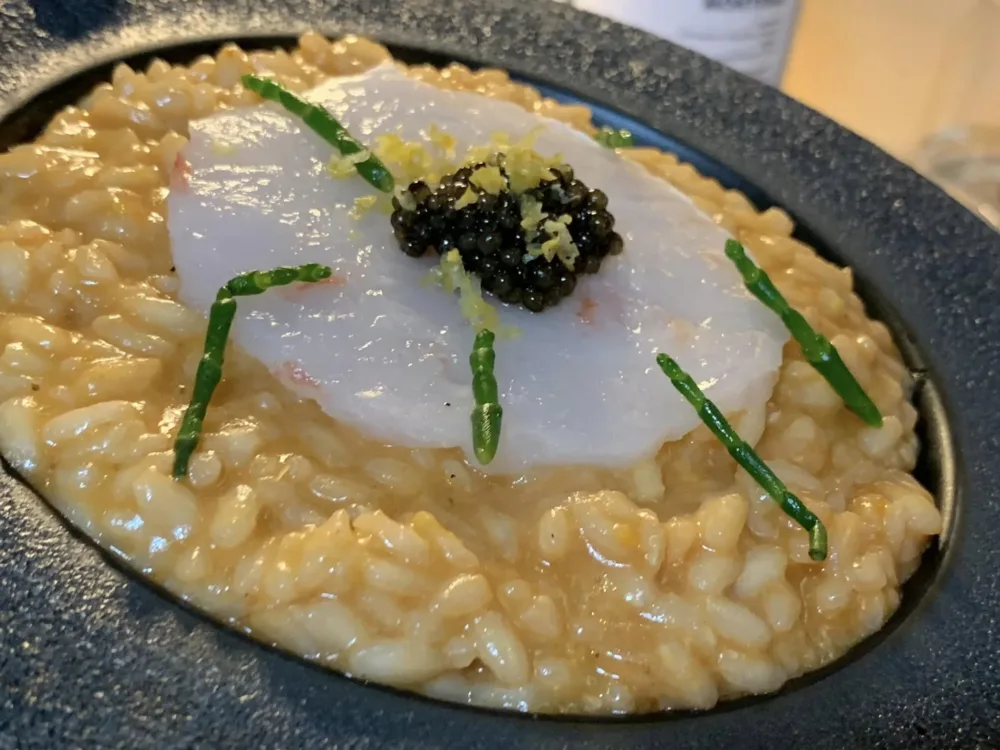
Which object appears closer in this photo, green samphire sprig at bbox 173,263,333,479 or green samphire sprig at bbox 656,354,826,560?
green samphire sprig at bbox 173,263,333,479

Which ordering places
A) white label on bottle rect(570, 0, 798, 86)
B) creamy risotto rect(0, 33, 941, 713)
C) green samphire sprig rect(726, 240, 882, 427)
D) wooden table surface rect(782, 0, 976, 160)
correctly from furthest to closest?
wooden table surface rect(782, 0, 976, 160), white label on bottle rect(570, 0, 798, 86), green samphire sprig rect(726, 240, 882, 427), creamy risotto rect(0, 33, 941, 713)

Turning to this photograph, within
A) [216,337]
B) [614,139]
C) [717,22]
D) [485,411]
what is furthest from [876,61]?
[216,337]

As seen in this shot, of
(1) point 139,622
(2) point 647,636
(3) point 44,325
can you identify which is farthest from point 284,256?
(2) point 647,636

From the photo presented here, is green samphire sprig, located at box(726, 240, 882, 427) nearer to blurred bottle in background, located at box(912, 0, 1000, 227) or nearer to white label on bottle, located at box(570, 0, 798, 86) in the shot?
white label on bottle, located at box(570, 0, 798, 86)

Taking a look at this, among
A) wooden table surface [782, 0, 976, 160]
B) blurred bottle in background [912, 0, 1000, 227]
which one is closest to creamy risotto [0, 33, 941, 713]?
blurred bottle in background [912, 0, 1000, 227]

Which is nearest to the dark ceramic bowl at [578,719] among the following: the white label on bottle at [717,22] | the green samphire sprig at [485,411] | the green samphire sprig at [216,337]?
the green samphire sprig at [216,337]
